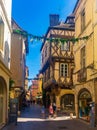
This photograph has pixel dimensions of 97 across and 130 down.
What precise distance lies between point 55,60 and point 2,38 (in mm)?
20830

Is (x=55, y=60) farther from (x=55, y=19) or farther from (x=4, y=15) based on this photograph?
(x=4, y=15)

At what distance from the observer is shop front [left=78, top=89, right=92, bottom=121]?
2170cm

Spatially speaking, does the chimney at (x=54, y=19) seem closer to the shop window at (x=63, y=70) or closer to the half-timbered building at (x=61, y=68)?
the half-timbered building at (x=61, y=68)

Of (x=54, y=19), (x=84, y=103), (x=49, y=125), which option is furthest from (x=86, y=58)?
(x=54, y=19)

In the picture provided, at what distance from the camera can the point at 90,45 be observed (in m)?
20.6

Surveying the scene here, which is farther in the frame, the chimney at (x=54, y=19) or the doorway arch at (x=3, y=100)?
the chimney at (x=54, y=19)

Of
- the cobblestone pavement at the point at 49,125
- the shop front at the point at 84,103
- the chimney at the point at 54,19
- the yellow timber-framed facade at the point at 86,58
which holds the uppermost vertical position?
the chimney at the point at 54,19

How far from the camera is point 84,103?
75.2 feet

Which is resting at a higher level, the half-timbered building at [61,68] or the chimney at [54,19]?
the chimney at [54,19]

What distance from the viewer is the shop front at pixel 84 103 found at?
A: 854 inches

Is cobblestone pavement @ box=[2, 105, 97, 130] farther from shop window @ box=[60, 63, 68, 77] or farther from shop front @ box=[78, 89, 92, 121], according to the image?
shop window @ box=[60, 63, 68, 77]

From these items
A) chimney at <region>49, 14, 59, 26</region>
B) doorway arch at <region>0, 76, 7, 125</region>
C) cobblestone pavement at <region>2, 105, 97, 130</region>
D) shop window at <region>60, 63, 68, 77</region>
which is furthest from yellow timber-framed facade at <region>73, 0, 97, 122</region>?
chimney at <region>49, 14, 59, 26</region>

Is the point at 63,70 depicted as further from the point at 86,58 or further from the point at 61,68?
the point at 86,58

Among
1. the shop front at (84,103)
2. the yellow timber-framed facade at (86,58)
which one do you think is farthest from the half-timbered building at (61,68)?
the shop front at (84,103)
